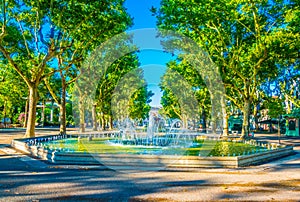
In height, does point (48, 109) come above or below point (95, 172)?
above

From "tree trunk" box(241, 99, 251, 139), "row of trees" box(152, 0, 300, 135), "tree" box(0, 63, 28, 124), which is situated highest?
"row of trees" box(152, 0, 300, 135)

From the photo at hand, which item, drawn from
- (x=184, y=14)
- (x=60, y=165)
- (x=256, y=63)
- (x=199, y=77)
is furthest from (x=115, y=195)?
(x=199, y=77)

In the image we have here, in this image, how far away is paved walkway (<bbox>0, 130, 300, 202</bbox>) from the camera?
22.3 ft

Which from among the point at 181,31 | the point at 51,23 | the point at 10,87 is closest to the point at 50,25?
the point at 51,23

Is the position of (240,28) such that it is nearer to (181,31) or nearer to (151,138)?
(181,31)

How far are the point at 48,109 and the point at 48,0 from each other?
6535 centimetres

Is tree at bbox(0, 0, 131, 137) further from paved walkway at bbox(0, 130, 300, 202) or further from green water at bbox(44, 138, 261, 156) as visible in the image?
paved walkway at bbox(0, 130, 300, 202)

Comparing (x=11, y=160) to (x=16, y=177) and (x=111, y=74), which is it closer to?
(x=16, y=177)

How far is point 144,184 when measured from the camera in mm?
8039

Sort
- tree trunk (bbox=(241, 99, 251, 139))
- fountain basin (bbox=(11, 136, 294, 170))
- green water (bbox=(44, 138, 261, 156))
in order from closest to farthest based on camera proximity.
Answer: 1. fountain basin (bbox=(11, 136, 294, 170))
2. green water (bbox=(44, 138, 261, 156))
3. tree trunk (bbox=(241, 99, 251, 139))

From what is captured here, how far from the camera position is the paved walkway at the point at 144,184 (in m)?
6.79

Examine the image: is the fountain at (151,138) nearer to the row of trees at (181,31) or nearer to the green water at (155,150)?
the green water at (155,150)

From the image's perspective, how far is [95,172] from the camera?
944 cm

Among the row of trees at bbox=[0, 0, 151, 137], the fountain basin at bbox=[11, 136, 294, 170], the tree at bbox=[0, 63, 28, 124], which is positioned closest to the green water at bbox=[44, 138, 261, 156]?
the fountain basin at bbox=[11, 136, 294, 170]
